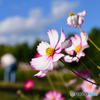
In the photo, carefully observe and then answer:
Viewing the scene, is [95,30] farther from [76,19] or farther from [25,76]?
[76,19]

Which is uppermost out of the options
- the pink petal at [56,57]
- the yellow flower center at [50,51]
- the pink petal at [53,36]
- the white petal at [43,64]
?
the pink petal at [53,36]

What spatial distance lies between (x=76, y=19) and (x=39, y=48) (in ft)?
0.68

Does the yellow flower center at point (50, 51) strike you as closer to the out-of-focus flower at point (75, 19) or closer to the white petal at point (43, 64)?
the white petal at point (43, 64)

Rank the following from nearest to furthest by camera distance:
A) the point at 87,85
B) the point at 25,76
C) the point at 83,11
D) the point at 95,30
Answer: the point at 83,11 → the point at 87,85 → the point at 25,76 → the point at 95,30

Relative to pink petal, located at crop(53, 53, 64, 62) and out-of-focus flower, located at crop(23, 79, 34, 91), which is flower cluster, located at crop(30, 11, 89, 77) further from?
out-of-focus flower, located at crop(23, 79, 34, 91)

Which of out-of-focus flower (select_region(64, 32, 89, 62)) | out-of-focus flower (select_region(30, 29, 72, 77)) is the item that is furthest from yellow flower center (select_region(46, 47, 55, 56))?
out-of-focus flower (select_region(64, 32, 89, 62))

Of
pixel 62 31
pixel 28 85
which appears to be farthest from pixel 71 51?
pixel 28 85

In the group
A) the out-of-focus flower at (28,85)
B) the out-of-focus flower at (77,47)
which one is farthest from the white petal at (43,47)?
the out-of-focus flower at (28,85)

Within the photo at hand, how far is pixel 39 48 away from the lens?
736 millimetres

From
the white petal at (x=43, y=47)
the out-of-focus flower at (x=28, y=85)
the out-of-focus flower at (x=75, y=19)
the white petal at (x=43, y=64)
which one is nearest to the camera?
the white petal at (x=43, y=64)

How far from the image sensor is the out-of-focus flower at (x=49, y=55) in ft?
2.03

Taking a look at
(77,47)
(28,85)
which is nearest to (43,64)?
(77,47)

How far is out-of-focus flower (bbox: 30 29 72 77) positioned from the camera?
0.62m

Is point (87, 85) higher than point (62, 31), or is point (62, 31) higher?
point (62, 31)
